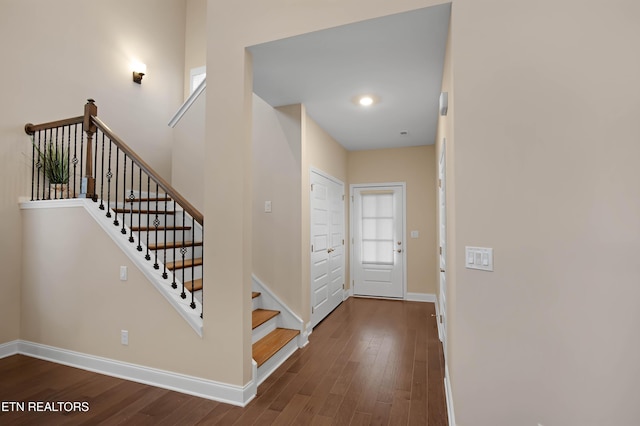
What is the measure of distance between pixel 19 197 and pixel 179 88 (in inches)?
122

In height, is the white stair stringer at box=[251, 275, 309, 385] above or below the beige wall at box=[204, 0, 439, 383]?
below

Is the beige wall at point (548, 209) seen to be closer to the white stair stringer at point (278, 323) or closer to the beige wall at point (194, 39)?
the white stair stringer at point (278, 323)

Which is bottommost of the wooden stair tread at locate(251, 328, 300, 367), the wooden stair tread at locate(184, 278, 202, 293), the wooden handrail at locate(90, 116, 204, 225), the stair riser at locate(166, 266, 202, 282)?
the wooden stair tread at locate(251, 328, 300, 367)

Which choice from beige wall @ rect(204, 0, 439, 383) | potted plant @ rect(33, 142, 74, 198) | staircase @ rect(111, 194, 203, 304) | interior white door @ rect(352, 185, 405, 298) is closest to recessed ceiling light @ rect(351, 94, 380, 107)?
beige wall @ rect(204, 0, 439, 383)

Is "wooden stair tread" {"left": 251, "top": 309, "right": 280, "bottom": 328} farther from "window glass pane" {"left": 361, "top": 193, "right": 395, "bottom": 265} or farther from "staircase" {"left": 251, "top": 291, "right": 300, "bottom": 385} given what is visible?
"window glass pane" {"left": 361, "top": 193, "right": 395, "bottom": 265}

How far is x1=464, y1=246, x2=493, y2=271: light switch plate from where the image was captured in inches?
69.3

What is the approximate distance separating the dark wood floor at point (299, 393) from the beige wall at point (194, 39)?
4.65 m

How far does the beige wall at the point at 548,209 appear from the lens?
1.55 m

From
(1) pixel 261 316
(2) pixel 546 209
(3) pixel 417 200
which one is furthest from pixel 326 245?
(2) pixel 546 209

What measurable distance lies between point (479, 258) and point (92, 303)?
3.25 metres

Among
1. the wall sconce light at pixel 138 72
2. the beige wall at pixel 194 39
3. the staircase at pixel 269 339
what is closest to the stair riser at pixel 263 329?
the staircase at pixel 269 339

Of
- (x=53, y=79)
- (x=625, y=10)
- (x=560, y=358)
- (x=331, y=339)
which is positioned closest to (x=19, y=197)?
(x=53, y=79)

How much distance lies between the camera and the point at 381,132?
4.72 m

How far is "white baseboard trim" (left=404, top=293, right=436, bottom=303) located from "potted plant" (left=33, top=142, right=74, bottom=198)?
199 inches
